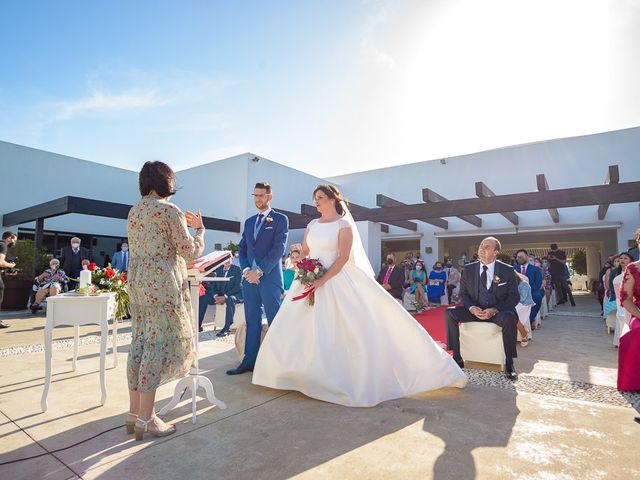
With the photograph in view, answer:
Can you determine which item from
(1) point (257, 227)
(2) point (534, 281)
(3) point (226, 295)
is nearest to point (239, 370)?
(1) point (257, 227)

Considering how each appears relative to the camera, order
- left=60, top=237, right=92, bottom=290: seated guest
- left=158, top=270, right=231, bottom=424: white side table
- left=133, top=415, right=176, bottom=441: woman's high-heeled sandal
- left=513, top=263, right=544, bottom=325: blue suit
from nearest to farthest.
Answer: left=133, top=415, right=176, bottom=441: woman's high-heeled sandal < left=158, top=270, right=231, bottom=424: white side table < left=513, top=263, right=544, bottom=325: blue suit < left=60, top=237, right=92, bottom=290: seated guest

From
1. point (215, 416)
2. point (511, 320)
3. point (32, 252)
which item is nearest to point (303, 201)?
point (32, 252)

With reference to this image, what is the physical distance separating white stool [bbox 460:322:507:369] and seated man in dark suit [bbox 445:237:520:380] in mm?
75

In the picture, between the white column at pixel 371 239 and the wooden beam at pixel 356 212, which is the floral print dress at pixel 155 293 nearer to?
the wooden beam at pixel 356 212

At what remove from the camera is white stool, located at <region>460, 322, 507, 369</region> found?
420 centimetres

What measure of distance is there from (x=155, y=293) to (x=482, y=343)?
11.7ft


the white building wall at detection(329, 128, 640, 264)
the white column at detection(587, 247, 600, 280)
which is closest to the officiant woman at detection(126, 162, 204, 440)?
the white building wall at detection(329, 128, 640, 264)

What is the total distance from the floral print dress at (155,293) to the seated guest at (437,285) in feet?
34.8

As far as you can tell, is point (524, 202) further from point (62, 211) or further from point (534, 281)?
point (62, 211)

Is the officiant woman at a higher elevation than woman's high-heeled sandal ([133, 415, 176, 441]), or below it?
higher

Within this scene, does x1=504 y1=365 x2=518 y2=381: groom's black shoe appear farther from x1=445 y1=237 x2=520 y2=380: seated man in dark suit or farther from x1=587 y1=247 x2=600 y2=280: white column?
x1=587 y1=247 x2=600 y2=280: white column

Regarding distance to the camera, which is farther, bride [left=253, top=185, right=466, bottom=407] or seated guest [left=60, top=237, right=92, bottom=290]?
seated guest [left=60, top=237, right=92, bottom=290]

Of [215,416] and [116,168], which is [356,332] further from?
[116,168]

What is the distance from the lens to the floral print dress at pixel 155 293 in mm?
2365
